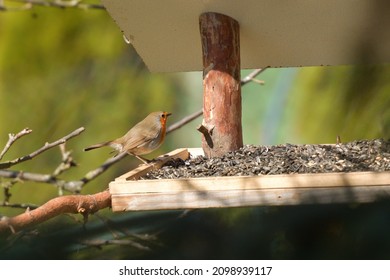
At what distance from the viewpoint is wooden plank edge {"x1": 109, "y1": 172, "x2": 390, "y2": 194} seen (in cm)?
215

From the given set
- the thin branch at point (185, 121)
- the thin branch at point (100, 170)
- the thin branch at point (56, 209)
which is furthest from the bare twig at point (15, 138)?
the thin branch at point (185, 121)

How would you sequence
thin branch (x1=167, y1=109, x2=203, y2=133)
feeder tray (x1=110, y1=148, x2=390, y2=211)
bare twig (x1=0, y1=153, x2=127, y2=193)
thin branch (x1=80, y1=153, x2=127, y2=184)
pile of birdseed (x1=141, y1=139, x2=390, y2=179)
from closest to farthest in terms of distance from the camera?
1. feeder tray (x1=110, y1=148, x2=390, y2=211)
2. pile of birdseed (x1=141, y1=139, x2=390, y2=179)
3. bare twig (x1=0, y1=153, x2=127, y2=193)
4. thin branch (x1=80, y1=153, x2=127, y2=184)
5. thin branch (x1=167, y1=109, x2=203, y2=133)

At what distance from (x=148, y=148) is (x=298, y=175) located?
2.56 feet

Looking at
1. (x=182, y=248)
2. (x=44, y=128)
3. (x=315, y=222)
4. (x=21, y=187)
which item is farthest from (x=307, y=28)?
(x=21, y=187)

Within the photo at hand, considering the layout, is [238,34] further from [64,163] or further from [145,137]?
[64,163]

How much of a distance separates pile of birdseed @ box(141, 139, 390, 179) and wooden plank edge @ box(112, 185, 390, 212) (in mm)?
188

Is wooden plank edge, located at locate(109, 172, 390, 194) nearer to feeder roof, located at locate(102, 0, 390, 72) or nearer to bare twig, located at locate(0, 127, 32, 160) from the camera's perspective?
bare twig, located at locate(0, 127, 32, 160)

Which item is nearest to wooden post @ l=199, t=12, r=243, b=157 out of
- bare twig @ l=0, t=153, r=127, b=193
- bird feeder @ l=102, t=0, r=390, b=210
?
bird feeder @ l=102, t=0, r=390, b=210

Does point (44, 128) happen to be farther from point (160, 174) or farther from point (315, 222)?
point (315, 222)

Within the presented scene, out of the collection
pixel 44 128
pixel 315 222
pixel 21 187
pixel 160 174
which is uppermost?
pixel 44 128

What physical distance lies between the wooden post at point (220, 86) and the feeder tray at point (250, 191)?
1.57 feet

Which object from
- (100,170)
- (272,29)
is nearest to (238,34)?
(272,29)

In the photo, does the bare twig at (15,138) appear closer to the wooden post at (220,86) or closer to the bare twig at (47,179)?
the bare twig at (47,179)

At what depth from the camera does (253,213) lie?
321cm
